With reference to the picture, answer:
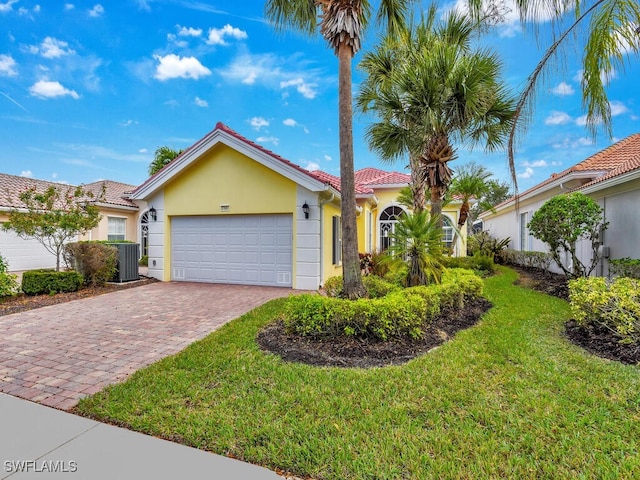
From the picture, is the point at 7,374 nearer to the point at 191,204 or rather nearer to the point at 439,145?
the point at 191,204

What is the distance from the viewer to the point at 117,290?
1062 centimetres

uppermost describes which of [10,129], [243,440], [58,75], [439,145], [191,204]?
[58,75]

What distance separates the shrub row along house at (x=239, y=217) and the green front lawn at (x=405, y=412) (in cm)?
612

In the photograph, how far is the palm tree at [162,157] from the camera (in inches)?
865

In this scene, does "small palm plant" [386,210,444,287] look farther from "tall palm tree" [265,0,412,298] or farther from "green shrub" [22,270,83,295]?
"green shrub" [22,270,83,295]

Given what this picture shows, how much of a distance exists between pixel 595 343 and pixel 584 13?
17.5ft

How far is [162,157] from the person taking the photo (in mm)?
22000

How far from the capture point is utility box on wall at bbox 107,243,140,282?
11789 mm

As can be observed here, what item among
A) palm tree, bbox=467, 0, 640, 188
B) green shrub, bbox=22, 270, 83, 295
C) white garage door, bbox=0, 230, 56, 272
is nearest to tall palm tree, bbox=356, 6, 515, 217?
palm tree, bbox=467, 0, 640, 188

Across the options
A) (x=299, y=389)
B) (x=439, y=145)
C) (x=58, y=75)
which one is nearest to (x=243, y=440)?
(x=299, y=389)

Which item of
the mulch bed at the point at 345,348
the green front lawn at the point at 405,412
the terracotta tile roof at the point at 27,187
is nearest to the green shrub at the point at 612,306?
the green front lawn at the point at 405,412

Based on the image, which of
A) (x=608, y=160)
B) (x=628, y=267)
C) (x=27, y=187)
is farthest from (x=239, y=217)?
(x=608, y=160)

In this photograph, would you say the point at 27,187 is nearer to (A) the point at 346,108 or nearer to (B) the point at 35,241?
(B) the point at 35,241

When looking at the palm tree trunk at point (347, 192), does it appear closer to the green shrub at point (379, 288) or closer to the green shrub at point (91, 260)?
the green shrub at point (379, 288)
